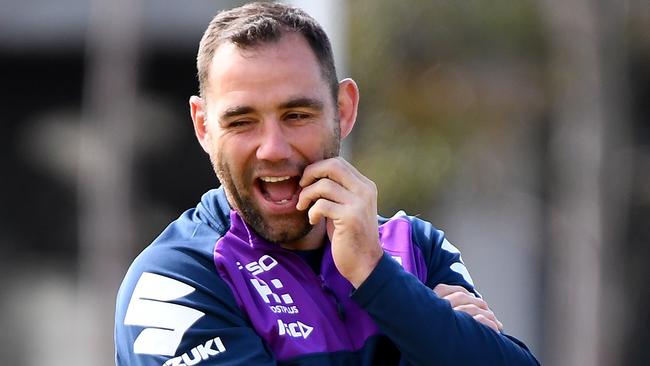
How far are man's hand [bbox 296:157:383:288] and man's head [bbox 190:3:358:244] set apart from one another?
0.09m

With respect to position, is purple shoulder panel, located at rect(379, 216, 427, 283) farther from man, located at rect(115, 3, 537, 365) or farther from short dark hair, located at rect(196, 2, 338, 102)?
short dark hair, located at rect(196, 2, 338, 102)

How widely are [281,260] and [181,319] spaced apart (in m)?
0.37

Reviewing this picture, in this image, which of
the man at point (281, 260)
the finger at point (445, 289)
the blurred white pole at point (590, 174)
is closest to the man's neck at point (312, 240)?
the man at point (281, 260)

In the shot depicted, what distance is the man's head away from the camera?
4289 mm

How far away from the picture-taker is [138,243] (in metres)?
17.7

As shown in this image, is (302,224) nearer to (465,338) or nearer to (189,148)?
(465,338)

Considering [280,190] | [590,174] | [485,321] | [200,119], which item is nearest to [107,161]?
[590,174]

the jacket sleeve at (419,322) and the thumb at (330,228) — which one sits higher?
the thumb at (330,228)

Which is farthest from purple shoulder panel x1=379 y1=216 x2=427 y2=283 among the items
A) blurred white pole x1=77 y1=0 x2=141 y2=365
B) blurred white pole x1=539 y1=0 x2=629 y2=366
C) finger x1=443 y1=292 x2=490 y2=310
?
blurred white pole x1=77 y1=0 x2=141 y2=365

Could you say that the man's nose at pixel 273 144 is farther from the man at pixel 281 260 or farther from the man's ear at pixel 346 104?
the man's ear at pixel 346 104

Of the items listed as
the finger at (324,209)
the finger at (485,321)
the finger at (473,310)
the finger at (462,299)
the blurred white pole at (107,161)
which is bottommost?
the blurred white pole at (107,161)

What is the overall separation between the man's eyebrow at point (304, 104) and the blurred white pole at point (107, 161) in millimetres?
12949

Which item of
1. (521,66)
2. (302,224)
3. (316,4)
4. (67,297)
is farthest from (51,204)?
(302,224)

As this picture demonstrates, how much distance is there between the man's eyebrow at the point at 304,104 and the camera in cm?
429
